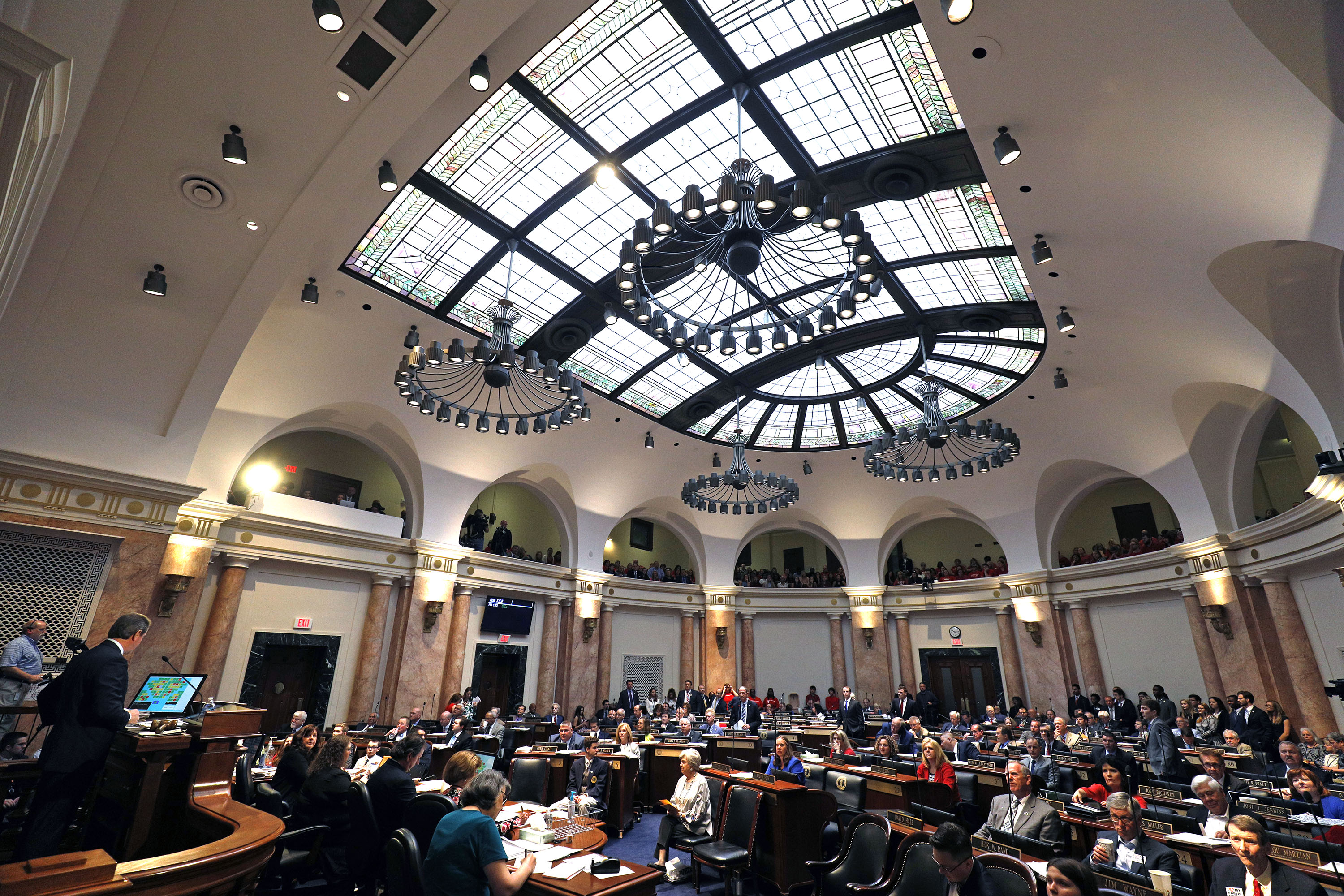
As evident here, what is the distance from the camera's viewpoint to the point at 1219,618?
12.6 m

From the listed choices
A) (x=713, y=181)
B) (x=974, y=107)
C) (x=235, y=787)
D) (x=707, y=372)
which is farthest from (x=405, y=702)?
(x=974, y=107)

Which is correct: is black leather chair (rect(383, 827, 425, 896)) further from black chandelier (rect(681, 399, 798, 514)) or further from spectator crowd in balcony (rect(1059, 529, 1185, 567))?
spectator crowd in balcony (rect(1059, 529, 1185, 567))

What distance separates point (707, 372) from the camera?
14.2 m

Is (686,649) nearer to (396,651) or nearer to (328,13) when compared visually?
(396,651)

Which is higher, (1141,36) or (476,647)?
(1141,36)

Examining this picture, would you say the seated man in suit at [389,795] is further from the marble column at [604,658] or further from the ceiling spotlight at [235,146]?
the marble column at [604,658]

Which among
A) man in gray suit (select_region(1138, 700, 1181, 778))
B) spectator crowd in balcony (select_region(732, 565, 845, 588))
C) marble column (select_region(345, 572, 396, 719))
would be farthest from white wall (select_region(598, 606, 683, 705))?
man in gray suit (select_region(1138, 700, 1181, 778))

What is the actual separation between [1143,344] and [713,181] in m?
7.59

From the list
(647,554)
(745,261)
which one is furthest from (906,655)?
(745,261)

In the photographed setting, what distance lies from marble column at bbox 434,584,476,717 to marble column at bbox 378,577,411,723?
33.4 inches

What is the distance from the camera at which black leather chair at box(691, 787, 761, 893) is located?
543 cm

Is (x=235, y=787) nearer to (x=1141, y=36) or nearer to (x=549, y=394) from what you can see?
(x=549, y=394)

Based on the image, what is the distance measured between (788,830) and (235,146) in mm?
8304

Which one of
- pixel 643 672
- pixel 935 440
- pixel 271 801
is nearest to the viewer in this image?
pixel 271 801
